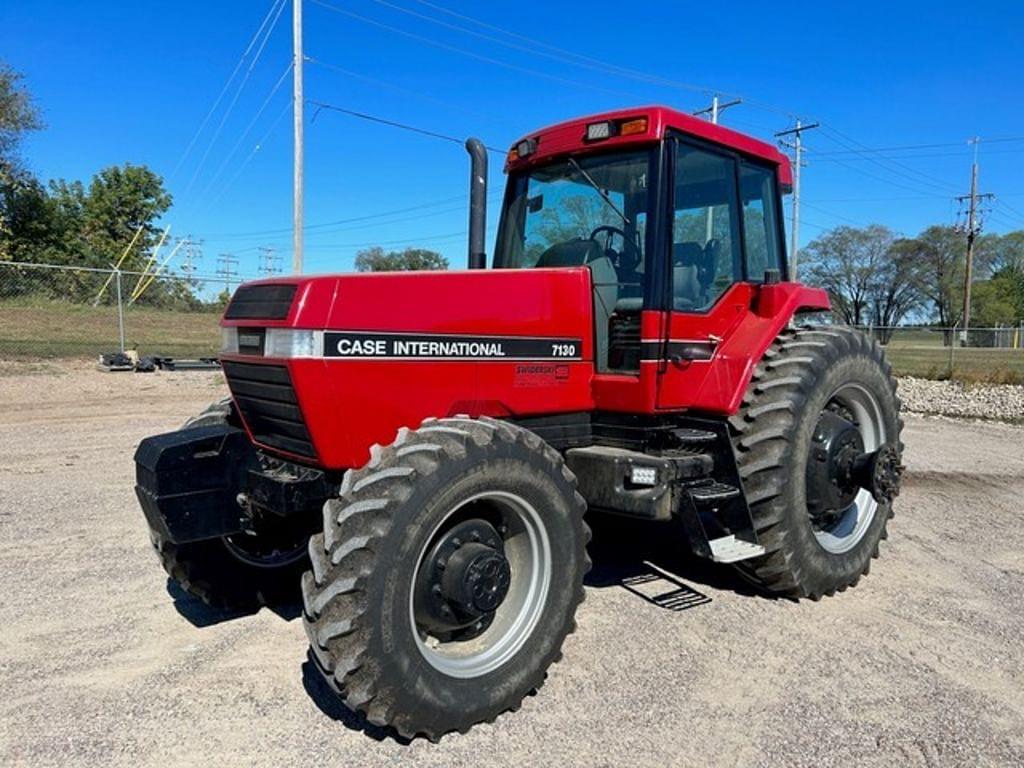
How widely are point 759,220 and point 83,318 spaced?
56.1 feet

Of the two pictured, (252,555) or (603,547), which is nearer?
(252,555)

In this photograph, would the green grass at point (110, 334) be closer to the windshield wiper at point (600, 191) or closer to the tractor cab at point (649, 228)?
the tractor cab at point (649, 228)

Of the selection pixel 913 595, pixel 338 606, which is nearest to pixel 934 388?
pixel 913 595

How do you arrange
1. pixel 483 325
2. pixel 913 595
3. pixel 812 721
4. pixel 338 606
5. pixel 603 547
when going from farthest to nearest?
1. pixel 603 547
2. pixel 913 595
3. pixel 483 325
4. pixel 812 721
5. pixel 338 606

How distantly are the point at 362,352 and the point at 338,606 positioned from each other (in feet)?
3.43

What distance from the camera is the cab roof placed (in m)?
4.12

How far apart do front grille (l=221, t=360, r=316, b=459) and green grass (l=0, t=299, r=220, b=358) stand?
43.9 feet

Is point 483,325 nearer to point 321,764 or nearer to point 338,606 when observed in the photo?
point 338,606

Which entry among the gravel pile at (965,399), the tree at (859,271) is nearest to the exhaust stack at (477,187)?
the gravel pile at (965,399)

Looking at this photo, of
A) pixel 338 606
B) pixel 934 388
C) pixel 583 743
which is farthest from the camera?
pixel 934 388

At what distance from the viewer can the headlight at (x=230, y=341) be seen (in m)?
3.48

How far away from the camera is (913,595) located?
15.3 feet

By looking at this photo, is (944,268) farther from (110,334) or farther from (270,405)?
(270,405)

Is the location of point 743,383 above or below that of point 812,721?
above
